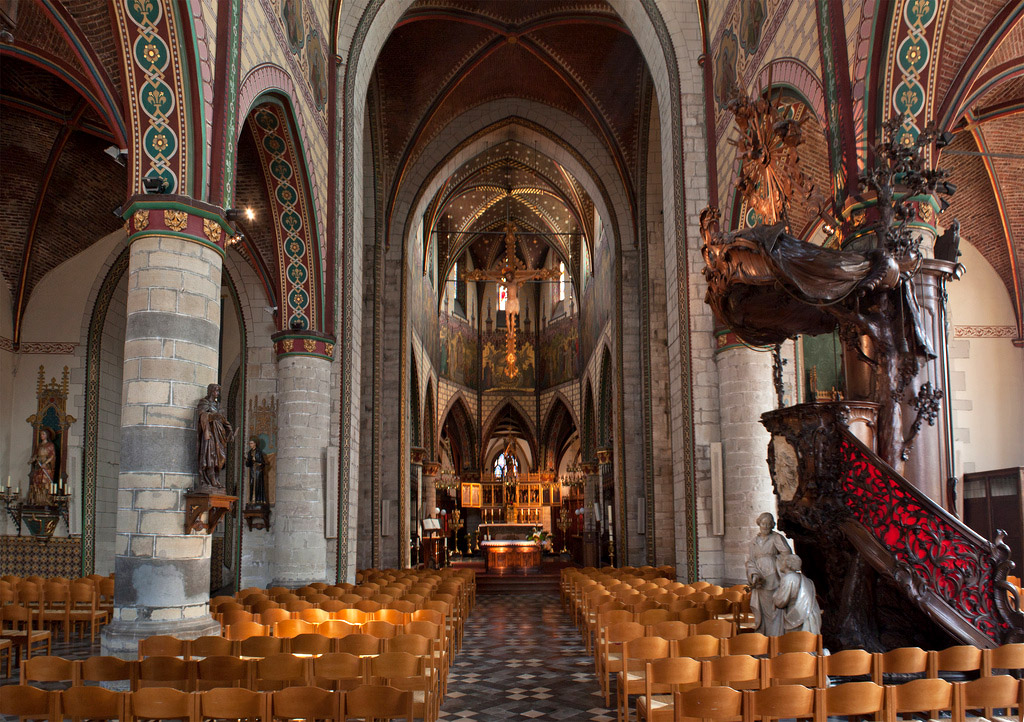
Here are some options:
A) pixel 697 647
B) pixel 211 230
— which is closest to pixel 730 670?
pixel 697 647

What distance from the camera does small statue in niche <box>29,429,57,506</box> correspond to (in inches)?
548

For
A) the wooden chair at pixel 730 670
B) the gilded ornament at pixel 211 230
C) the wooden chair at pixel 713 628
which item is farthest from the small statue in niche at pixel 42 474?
the wooden chair at pixel 730 670

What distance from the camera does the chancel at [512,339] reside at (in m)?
6.42

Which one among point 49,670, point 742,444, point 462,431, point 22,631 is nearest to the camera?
A: point 49,670

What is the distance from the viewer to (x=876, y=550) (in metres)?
6.15

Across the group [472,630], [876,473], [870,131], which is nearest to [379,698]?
[876,473]

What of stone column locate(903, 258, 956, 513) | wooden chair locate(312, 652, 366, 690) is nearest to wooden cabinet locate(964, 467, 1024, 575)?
stone column locate(903, 258, 956, 513)

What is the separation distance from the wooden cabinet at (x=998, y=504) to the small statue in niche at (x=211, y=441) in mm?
10365

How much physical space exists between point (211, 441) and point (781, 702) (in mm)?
4906

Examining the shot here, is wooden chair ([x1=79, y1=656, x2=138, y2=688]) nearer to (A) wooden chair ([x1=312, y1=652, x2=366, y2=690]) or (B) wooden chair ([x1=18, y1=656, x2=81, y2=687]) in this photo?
(B) wooden chair ([x1=18, y1=656, x2=81, y2=687])

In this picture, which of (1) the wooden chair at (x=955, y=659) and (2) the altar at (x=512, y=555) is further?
(2) the altar at (x=512, y=555)

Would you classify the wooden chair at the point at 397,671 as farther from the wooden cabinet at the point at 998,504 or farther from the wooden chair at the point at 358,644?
the wooden cabinet at the point at 998,504

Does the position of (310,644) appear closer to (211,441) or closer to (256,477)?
(211,441)

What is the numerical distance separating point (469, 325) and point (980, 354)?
2138cm
